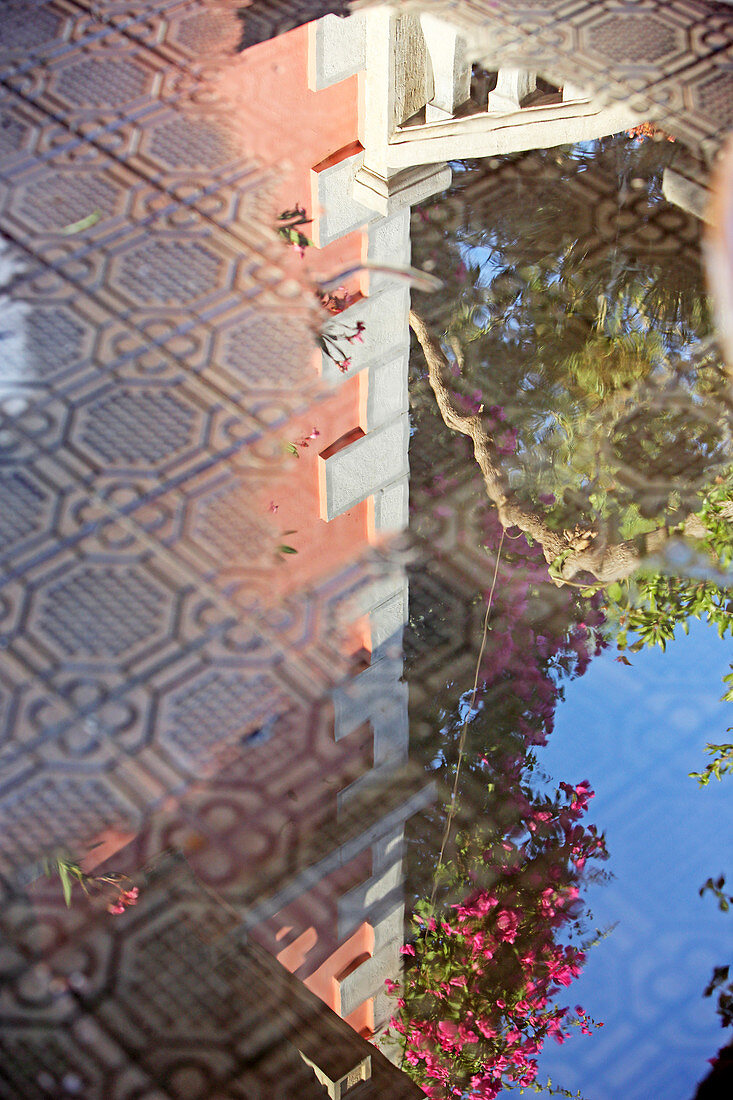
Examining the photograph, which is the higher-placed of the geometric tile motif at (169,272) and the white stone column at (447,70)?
the white stone column at (447,70)

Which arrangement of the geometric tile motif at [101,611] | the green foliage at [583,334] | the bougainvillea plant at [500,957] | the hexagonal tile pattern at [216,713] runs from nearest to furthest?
the bougainvillea plant at [500,957] < the hexagonal tile pattern at [216,713] < the geometric tile motif at [101,611] < the green foliage at [583,334]

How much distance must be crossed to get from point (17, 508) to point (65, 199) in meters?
1.02

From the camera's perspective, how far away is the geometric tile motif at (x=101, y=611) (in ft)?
6.22

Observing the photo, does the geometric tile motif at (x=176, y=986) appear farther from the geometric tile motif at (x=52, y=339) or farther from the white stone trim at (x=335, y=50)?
the white stone trim at (x=335, y=50)

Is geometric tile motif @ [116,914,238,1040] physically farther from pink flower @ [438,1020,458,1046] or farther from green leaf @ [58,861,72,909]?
pink flower @ [438,1020,458,1046]

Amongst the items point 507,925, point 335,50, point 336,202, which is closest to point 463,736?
point 507,925

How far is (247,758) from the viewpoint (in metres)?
1.77

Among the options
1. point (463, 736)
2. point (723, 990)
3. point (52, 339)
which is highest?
point (52, 339)

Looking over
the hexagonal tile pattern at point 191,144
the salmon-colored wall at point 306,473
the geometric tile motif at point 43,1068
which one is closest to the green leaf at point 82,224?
the hexagonal tile pattern at point 191,144

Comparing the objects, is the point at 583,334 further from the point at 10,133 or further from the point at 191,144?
the point at 10,133

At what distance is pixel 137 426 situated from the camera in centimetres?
221

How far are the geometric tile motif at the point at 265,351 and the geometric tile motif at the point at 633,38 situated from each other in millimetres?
1409

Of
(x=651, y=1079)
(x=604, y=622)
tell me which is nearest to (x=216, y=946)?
(x=651, y=1079)

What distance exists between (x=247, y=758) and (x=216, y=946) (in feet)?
1.04
